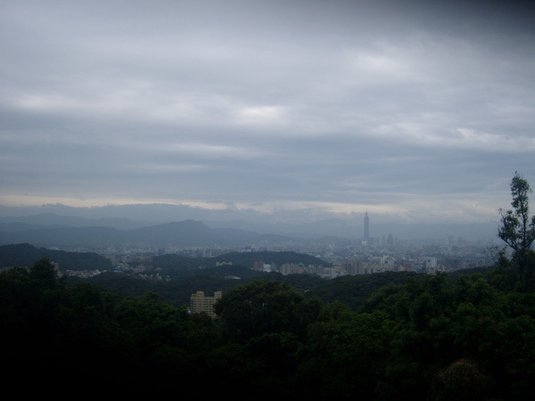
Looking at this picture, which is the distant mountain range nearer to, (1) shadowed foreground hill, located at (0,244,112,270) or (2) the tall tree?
(1) shadowed foreground hill, located at (0,244,112,270)

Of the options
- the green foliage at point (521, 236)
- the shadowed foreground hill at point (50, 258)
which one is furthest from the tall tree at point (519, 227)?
the shadowed foreground hill at point (50, 258)

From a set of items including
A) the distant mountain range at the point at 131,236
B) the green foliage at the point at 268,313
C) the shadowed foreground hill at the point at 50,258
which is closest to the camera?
the green foliage at the point at 268,313

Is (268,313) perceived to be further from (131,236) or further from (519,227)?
(131,236)

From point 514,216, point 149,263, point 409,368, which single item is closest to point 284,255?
point 149,263

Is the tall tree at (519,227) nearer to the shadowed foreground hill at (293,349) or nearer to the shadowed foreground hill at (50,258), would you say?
the shadowed foreground hill at (293,349)

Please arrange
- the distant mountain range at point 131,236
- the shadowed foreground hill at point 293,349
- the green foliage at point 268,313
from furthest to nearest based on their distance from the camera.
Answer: the distant mountain range at point 131,236
the green foliage at point 268,313
the shadowed foreground hill at point 293,349

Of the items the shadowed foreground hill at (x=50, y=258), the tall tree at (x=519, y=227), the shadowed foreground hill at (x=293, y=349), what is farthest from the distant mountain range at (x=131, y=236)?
the tall tree at (x=519, y=227)

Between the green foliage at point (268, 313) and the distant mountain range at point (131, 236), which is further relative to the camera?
the distant mountain range at point (131, 236)
